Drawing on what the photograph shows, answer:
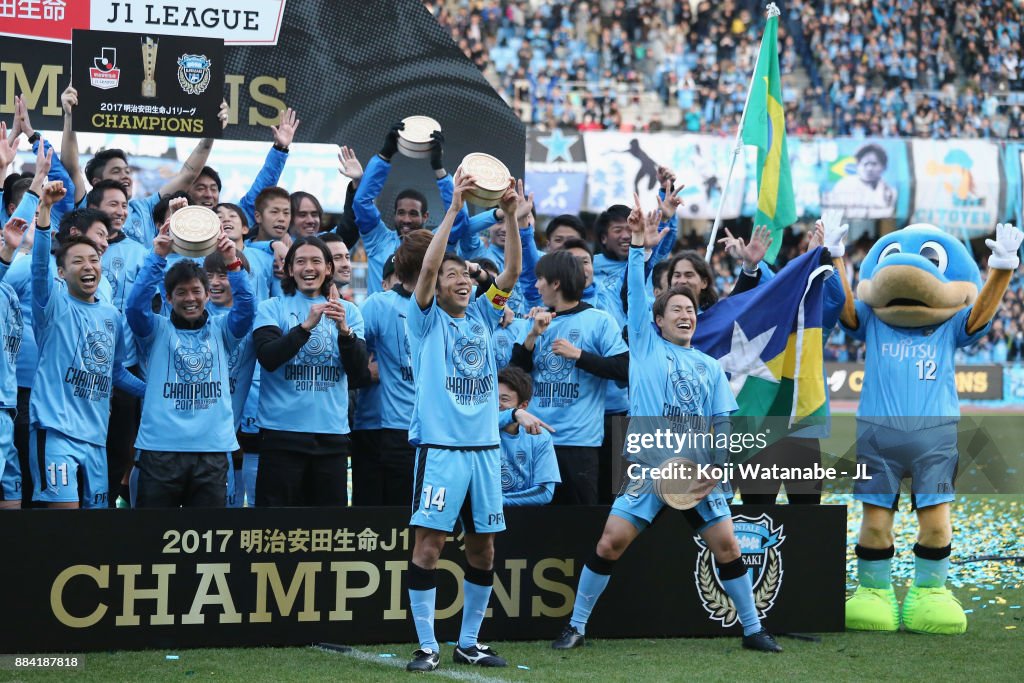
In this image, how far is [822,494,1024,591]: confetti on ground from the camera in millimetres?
9250

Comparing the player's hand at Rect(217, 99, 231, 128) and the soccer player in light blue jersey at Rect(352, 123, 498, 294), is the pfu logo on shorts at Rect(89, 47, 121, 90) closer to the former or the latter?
the player's hand at Rect(217, 99, 231, 128)

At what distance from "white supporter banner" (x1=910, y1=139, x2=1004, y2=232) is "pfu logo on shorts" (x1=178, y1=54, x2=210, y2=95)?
70.2 feet

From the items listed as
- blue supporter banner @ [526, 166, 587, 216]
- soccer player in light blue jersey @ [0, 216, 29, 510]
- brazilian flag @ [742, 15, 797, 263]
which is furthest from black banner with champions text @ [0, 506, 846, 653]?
blue supporter banner @ [526, 166, 587, 216]

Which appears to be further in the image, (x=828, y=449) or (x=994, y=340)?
(x=994, y=340)

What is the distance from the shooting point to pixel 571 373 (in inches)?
288

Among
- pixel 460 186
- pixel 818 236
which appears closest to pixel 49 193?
pixel 460 186

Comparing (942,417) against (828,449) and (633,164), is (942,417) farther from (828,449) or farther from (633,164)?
(633,164)

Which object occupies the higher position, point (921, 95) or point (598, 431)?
point (921, 95)

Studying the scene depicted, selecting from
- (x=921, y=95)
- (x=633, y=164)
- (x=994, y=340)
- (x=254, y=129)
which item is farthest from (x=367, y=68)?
(x=921, y=95)

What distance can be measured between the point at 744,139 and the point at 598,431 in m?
4.02

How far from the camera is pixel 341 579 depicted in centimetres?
648

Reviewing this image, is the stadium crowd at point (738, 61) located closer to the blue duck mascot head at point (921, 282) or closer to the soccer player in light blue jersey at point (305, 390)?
the blue duck mascot head at point (921, 282)

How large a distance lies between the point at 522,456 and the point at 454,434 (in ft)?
3.56

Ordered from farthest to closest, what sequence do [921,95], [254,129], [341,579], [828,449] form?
1. [921,95]
2. [254,129]
3. [828,449]
4. [341,579]
